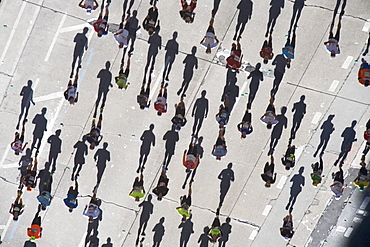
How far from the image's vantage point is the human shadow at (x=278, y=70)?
17.0 m

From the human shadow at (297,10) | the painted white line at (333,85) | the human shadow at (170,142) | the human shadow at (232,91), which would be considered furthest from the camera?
the human shadow at (170,142)

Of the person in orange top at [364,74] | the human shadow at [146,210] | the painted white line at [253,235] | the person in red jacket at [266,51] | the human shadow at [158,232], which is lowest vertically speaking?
the human shadow at [158,232]

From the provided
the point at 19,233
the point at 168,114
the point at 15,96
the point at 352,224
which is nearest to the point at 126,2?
the point at 168,114

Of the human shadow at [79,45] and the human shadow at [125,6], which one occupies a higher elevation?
the human shadow at [125,6]

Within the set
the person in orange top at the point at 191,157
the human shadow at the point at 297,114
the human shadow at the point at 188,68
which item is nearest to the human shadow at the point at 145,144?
the person in orange top at the point at 191,157

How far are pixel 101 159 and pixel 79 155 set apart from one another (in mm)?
985

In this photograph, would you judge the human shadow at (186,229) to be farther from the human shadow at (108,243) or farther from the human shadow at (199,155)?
the human shadow at (108,243)

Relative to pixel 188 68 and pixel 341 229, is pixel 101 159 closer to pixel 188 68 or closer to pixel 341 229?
pixel 188 68

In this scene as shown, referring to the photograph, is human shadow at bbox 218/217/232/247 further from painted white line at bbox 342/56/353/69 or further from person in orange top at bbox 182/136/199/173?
painted white line at bbox 342/56/353/69

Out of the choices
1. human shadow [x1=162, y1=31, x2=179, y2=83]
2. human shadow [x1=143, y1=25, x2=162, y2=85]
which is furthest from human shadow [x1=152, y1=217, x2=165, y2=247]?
human shadow [x1=143, y1=25, x2=162, y2=85]

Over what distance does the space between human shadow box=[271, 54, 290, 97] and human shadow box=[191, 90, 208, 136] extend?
9.62 ft

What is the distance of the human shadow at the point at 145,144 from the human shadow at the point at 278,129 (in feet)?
17.1

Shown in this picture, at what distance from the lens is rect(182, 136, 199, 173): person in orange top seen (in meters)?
17.2

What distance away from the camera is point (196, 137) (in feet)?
57.0
